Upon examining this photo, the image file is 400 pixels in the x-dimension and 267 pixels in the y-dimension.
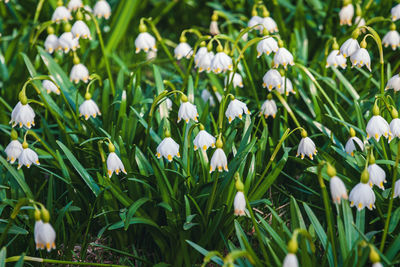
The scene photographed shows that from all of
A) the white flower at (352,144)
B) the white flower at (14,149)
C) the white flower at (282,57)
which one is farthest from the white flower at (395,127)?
the white flower at (14,149)

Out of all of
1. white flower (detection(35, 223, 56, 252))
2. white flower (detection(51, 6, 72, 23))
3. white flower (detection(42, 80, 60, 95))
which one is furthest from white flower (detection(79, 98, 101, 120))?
white flower (detection(35, 223, 56, 252))

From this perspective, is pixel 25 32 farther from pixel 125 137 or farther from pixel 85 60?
pixel 125 137

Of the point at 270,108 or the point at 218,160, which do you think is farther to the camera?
the point at 270,108

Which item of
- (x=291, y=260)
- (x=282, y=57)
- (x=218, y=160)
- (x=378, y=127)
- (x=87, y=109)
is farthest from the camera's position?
(x=87, y=109)

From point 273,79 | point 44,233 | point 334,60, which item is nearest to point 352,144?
point 273,79

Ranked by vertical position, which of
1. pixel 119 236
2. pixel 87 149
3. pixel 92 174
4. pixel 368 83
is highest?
pixel 368 83

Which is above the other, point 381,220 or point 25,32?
point 25,32

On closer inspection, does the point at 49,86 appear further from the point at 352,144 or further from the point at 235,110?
the point at 352,144

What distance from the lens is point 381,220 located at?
2.58 metres

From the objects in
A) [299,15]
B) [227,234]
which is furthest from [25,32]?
[227,234]

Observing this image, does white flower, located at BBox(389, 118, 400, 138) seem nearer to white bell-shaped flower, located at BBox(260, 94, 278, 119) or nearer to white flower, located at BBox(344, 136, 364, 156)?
white flower, located at BBox(344, 136, 364, 156)

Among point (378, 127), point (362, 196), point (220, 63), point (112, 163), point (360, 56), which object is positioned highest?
point (360, 56)

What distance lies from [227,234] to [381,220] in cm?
77

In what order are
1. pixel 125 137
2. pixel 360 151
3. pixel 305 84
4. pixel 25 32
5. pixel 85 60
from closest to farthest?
pixel 360 151 < pixel 125 137 < pixel 305 84 < pixel 85 60 < pixel 25 32
